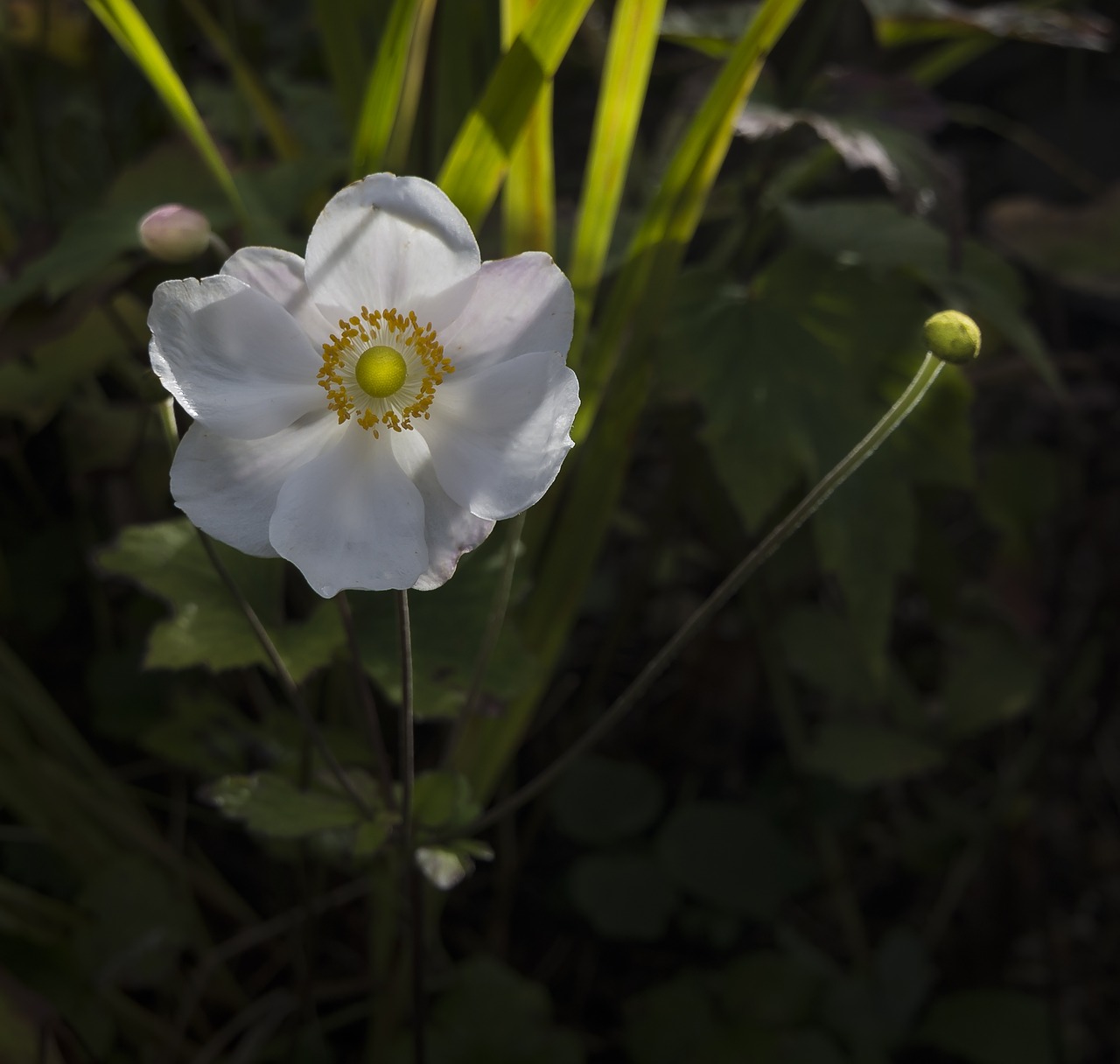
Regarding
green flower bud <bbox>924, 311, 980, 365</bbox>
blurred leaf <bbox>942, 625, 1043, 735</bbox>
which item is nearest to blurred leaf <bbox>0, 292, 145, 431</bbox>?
green flower bud <bbox>924, 311, 980, 365</bbox>

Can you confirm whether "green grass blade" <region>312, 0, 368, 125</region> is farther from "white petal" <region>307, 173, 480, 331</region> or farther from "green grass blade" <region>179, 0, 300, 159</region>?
"white petal" <region>307, 173, 480, 331</region>

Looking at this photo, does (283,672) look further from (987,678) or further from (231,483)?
(987,678)

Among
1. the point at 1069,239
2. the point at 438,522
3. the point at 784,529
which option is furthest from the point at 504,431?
the point at 1069,239

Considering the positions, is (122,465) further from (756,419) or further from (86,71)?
(86,71)

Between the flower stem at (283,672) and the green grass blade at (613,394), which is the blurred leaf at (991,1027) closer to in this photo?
the green grass blade at (613,394)

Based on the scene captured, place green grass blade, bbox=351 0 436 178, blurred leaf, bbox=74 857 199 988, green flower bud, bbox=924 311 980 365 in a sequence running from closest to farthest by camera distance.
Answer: green flower bud, bbox=924 311 980 365
green grass blade, bbox=351 0 436 178
blurred leaf, bbox=74 857 199 988

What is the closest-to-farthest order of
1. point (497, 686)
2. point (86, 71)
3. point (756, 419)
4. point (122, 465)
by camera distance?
point (497, 686)
point (756, 419)
point (122, 465)
point (86, 71)

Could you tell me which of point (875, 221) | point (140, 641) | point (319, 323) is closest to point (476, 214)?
point (319, 323)
